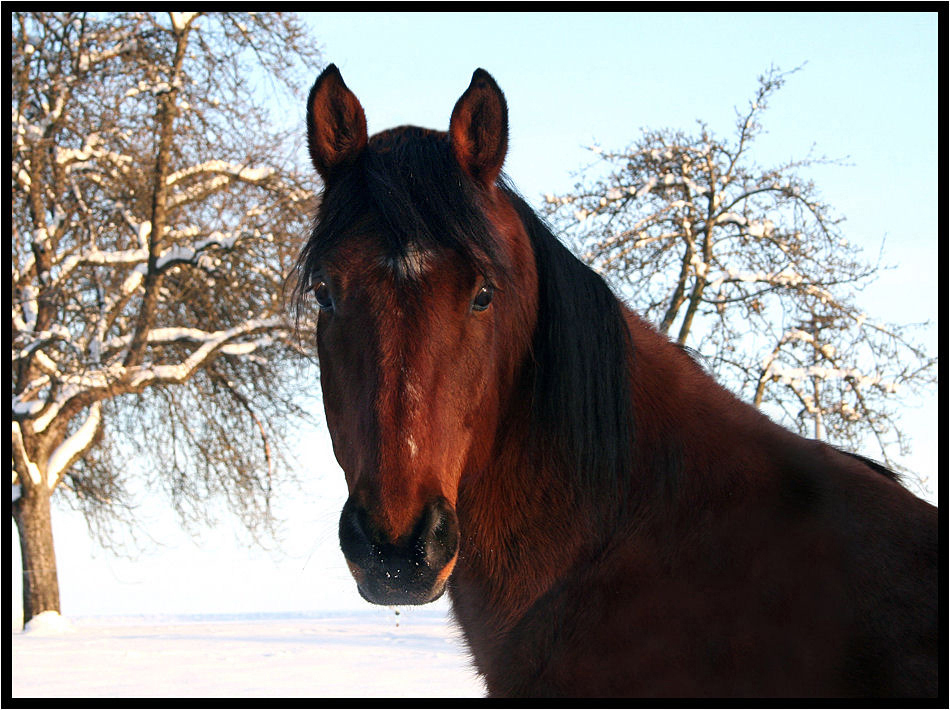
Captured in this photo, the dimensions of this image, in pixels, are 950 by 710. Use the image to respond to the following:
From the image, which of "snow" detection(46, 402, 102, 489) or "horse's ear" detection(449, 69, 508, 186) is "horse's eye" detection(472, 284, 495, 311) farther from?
"snow" detection(46, 402, 102, 489)

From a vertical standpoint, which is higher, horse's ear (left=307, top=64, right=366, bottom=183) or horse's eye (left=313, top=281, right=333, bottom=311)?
horse's ear (left=307, top=64, right=366, bottom=183)

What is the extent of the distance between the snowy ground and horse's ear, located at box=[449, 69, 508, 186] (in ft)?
3.88

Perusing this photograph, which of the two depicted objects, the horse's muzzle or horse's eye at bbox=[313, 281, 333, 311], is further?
horse's eye at bbox=[313, 281, 333, 311]

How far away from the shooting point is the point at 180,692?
5.34m

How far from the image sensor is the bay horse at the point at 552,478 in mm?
1924

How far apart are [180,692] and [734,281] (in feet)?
24.9

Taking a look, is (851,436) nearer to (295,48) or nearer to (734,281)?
(734,281)

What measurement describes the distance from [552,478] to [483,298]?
0.48 metres

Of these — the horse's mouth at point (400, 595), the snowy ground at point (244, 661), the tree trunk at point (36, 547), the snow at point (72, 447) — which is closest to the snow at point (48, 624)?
the snowy ground at point (244, 661)

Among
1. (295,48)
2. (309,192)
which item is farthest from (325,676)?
(295,48)

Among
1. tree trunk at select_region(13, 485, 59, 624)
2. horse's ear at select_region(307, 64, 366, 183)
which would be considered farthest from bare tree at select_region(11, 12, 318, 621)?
horse's ear at select_region(307, 64, 366, 183)

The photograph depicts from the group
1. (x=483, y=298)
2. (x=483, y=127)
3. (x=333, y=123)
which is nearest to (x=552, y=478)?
(x=483, y=298)

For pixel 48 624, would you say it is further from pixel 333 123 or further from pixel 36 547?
pixel 333 123

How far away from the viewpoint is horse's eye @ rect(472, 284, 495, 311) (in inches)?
80.9
